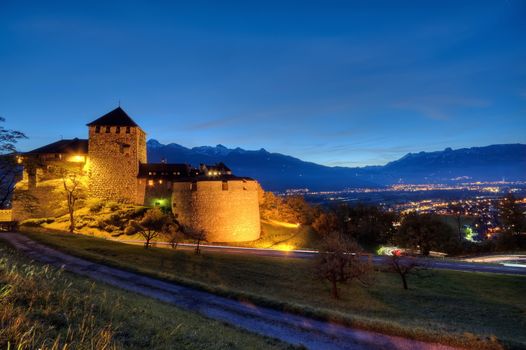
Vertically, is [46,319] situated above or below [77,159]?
below

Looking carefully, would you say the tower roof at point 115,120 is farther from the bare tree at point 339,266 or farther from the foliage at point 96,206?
the bare tree at point 339,266

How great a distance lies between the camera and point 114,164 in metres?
48.2

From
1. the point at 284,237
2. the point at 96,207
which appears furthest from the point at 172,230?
the point at 284,237

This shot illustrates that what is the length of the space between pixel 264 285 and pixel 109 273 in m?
10.4

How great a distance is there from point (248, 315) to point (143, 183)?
136ft

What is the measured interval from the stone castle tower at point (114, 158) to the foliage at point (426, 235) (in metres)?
45.8

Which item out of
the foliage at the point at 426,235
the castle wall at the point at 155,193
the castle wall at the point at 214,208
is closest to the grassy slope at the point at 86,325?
the castle wall at the point at 214,208

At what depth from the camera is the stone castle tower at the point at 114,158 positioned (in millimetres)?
47719

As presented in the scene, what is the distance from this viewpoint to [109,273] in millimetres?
18594

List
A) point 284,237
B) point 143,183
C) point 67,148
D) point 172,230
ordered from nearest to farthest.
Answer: point 172,230, point 67,148, point 143,183, point 284,237

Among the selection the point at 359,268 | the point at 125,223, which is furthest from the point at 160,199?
the point at 359,268

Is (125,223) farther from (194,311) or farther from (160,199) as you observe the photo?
(194,311)

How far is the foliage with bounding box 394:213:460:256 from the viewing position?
48.6 m

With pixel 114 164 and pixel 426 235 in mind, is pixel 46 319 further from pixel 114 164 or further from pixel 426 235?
pixel 426 235
